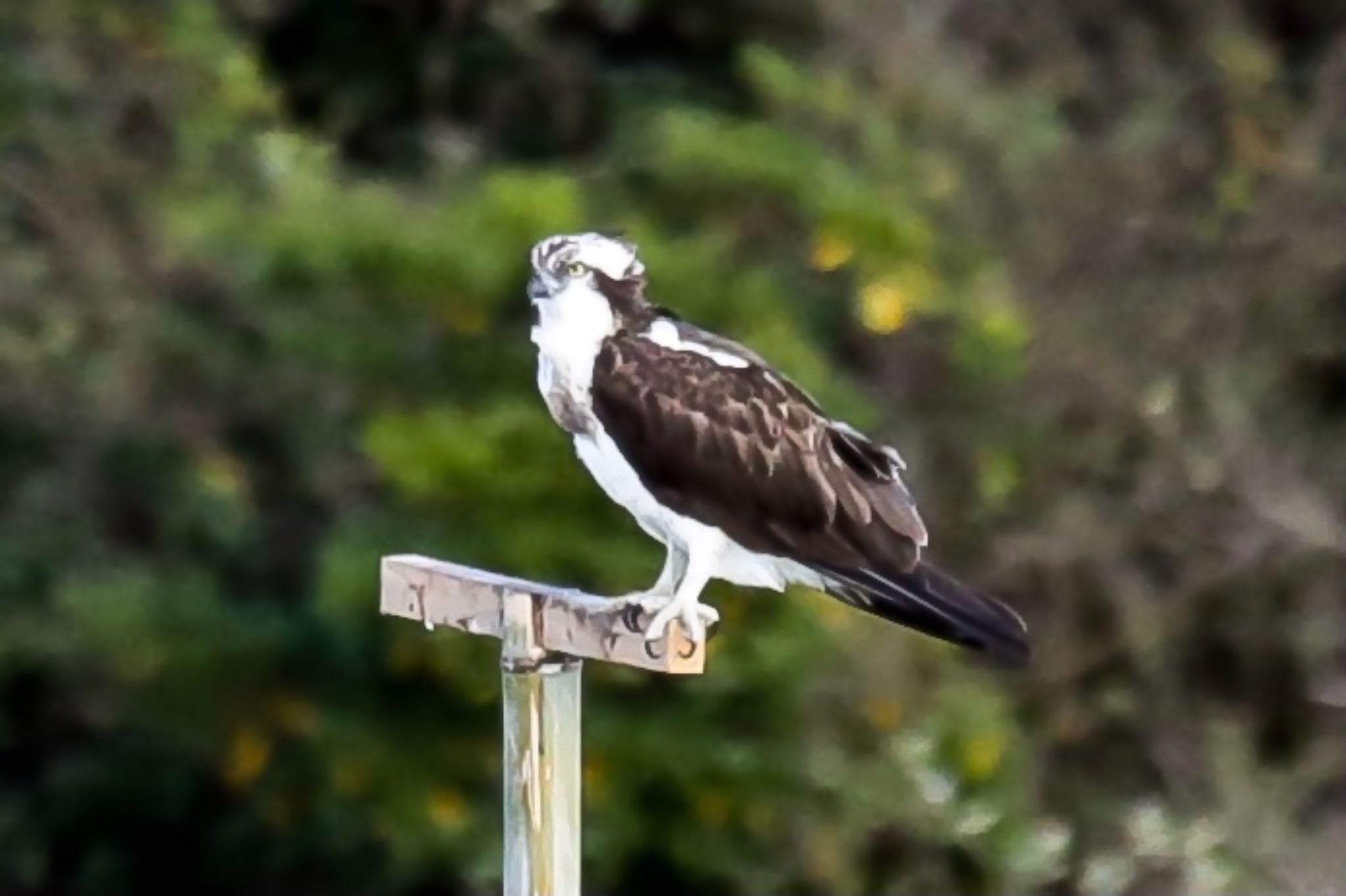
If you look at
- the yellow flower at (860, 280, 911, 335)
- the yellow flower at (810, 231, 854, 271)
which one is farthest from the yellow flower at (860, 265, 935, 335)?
the yellow flower at (810, 231, 854, 271)

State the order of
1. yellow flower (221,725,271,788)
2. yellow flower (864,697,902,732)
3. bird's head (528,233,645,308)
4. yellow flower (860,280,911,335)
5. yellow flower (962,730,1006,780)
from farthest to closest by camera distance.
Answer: yellow flower (221,725,271,788) → yellow flower (864,697,902,732) → yellow flower (962,730,1006,780) → yellow flower (860,280,911,335) → bird's head (528,233,645,308)

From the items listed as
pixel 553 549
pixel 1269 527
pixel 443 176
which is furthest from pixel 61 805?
pixel 1269 527

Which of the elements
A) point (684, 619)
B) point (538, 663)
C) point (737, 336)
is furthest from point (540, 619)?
point (737, 336)

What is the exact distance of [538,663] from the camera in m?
3.17

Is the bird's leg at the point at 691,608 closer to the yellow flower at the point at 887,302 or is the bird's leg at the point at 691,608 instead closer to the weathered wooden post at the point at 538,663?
the weathered wooden post at the point at 538,663

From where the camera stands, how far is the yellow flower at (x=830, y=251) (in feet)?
19.9

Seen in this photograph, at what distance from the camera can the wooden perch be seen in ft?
10.2

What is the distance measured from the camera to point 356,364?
613cm

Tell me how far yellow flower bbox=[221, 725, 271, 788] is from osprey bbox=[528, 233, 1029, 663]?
3587 mm

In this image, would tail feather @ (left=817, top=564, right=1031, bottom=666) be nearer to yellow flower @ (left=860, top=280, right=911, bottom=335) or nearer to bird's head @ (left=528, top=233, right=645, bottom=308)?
bird's head @ (left=528, top=233, right=645, bottom=308)

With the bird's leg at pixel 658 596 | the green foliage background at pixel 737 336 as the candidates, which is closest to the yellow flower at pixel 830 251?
the green foliage background at pixel 737 336

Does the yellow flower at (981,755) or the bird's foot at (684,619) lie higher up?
the yellow flower at (981,755)

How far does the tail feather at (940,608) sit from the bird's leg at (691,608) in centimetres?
A: 15

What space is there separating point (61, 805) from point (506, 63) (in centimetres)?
267
